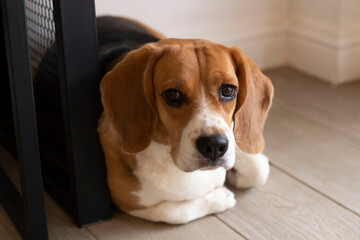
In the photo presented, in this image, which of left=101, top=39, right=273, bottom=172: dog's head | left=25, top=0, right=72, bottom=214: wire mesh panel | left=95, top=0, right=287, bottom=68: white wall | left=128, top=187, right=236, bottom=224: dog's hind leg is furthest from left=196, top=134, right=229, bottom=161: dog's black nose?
left=95, top=0, right=287, bottom=68: white wall

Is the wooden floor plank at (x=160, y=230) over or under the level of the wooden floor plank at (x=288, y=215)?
under

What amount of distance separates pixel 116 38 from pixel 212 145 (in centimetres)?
74

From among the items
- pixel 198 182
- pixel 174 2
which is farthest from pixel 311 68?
pixel 198 182

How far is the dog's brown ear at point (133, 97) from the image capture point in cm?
168

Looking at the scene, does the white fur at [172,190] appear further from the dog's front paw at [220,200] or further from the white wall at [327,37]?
the white wall at [327,37]

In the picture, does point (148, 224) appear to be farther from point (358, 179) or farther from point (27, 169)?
point (358, 179)

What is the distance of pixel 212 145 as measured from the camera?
5.18 feet

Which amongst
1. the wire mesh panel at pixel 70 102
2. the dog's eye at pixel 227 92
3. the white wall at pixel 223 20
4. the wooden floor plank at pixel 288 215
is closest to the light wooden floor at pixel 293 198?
the wooden floor plank at pixel 288 215

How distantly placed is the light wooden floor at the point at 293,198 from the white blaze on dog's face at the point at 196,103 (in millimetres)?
334

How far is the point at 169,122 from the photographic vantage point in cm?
167

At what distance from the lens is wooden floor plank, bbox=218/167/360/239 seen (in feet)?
6.03

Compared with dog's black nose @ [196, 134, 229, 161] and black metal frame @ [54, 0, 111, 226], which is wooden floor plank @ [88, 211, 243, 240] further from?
dog's black nose @ [196, 134, 229, 161]

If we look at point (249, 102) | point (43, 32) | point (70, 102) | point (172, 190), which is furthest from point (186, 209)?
point (43, 32)

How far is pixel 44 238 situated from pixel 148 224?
35cm
